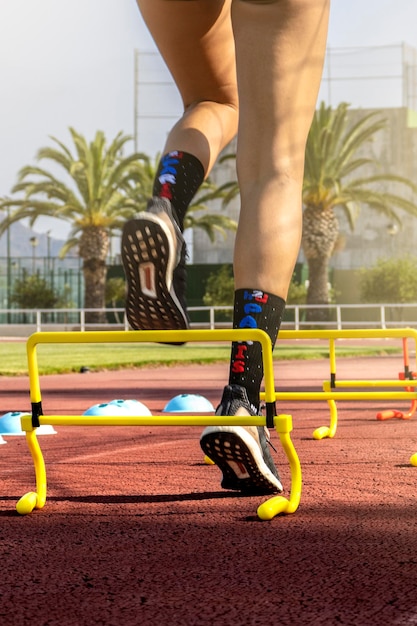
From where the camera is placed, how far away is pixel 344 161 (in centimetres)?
3181

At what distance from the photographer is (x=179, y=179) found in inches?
110

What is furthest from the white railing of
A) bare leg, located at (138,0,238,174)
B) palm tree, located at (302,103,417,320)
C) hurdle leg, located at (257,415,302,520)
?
hurdle leg, located at (257,415,302,520)

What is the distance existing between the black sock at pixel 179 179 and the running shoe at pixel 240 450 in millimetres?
533

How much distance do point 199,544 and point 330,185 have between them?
29960 millimetres

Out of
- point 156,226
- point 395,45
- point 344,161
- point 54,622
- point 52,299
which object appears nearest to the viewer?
point 54,622

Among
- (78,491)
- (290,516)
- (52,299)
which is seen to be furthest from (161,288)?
(52,299)

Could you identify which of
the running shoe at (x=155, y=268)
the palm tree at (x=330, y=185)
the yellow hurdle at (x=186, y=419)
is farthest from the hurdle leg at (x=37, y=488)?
the palm tree at (x=330, y=185)

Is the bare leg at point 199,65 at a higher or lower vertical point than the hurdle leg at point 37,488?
higher

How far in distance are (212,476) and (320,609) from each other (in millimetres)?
1857

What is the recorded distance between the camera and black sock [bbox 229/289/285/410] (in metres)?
2.63

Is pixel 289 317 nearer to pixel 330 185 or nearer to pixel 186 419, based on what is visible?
pixel 330 185

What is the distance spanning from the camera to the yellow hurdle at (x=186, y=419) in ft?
8.29

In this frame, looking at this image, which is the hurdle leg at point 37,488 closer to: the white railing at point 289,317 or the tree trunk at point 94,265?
the white railing at point 289,317

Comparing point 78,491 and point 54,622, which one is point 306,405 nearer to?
point 78,491
